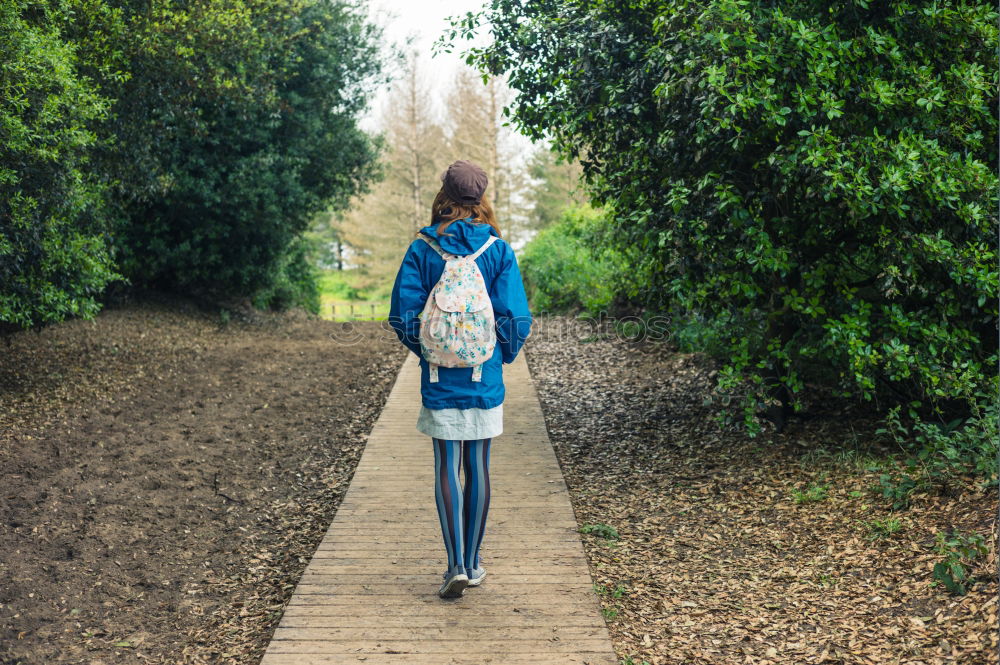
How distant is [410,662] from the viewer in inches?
146

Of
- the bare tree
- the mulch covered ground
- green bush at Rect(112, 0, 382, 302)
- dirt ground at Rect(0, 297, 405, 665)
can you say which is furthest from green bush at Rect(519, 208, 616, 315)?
the bare tree

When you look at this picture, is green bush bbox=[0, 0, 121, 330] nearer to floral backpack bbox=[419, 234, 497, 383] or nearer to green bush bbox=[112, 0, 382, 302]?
green bush bbox=[112, 0, 382, 302]

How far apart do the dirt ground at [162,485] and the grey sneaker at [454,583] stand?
3.04 feet

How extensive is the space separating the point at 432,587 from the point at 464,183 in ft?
6.91

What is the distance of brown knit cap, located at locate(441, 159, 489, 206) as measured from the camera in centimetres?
402

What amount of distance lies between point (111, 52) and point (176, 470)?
5.02 meters

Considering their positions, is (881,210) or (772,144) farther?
(772,144)

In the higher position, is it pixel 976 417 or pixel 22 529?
pixel 976 417

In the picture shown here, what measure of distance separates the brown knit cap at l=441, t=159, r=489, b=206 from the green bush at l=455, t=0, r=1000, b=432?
172 cm

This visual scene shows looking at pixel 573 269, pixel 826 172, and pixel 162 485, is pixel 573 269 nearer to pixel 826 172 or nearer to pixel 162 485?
pixel 162 485

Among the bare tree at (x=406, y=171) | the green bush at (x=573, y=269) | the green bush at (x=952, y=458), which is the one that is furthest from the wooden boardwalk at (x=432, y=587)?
the bare tree at (x=406, y=171)

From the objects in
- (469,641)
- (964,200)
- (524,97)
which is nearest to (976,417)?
(964,200)

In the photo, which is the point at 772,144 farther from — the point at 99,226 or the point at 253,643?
the point at 99,226

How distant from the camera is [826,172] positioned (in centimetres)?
483
